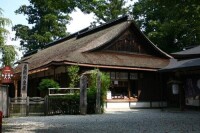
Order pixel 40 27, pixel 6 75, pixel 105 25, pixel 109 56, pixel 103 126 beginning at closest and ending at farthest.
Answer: pixel 103 126 → pixel 6 75 → pixel 109 56 → pixel 105 25 → pixel 40 27

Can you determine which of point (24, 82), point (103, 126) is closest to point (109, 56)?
point (24, 82)

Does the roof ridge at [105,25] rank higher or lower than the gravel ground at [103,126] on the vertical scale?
higher

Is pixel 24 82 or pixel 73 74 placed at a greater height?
pixel 73 74

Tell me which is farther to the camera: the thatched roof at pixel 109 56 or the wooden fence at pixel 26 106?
the thatched roof at pixel 109 56

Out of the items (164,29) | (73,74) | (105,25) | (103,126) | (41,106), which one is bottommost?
(103,126)

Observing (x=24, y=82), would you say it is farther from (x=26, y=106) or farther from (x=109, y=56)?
(x=109, y=56)

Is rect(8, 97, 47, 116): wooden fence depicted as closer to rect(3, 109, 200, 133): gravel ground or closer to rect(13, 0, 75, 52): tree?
rect(3, 109, 200, 133): gravel ground

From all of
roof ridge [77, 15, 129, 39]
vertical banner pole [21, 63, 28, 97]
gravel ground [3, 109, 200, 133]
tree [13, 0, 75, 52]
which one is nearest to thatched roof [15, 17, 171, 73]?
roof ridge [77, 15, 129, 39]

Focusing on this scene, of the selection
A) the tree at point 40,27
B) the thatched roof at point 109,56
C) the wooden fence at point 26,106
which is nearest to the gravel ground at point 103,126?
the wooden fence at point 26,106

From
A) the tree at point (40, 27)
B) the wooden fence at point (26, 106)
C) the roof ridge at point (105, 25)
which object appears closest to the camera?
the wooden fence at point (26, 106)

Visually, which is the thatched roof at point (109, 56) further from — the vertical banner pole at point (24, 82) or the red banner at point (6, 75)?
the red banner at point (6, 75)

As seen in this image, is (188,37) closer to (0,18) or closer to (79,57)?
(79,57)

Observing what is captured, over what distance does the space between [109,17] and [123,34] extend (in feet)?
68.0

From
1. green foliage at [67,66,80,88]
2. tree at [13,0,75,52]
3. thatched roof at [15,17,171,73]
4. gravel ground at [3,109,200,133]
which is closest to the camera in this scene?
gravel ground at [3,109,200,133]
